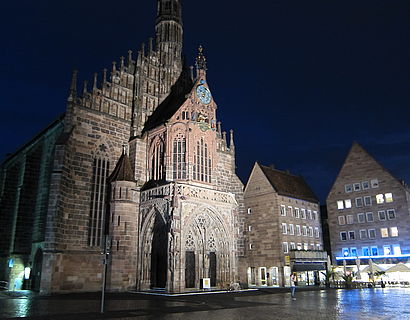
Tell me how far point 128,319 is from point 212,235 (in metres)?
18.2

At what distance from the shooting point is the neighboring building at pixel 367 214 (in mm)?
44000

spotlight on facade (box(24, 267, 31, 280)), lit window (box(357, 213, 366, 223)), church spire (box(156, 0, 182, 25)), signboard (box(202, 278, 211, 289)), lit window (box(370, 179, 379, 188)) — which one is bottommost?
signboard (box(202, 278, 211, 289))

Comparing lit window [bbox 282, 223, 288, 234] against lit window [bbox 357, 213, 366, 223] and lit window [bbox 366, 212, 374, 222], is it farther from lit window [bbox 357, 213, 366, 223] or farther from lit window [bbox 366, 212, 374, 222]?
lit window [bbox 366, 212, 374, 222]

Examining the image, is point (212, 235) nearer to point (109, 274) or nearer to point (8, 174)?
point (109, 274)

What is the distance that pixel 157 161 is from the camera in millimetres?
33344

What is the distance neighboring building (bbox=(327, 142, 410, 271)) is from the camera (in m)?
44.0

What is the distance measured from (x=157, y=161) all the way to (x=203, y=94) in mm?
8181

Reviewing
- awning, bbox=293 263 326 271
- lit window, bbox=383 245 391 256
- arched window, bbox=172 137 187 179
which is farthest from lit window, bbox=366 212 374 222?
arched window, bbox=172 137 187 179

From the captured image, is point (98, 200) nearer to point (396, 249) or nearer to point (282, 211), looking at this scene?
point (282, 211)

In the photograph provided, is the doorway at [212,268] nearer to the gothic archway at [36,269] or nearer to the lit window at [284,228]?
the gothic archway at [36,269]

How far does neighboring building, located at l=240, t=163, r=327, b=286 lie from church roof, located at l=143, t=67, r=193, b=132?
15.7 m

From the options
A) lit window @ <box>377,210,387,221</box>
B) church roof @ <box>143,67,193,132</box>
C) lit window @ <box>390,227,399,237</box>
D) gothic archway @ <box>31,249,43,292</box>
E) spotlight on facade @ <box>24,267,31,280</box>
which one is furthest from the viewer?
lit window @ <box>377,210,387,221</box>

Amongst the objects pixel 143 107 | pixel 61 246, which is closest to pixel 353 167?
pixel 143 107

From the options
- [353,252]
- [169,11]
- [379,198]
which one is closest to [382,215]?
[379,198]
